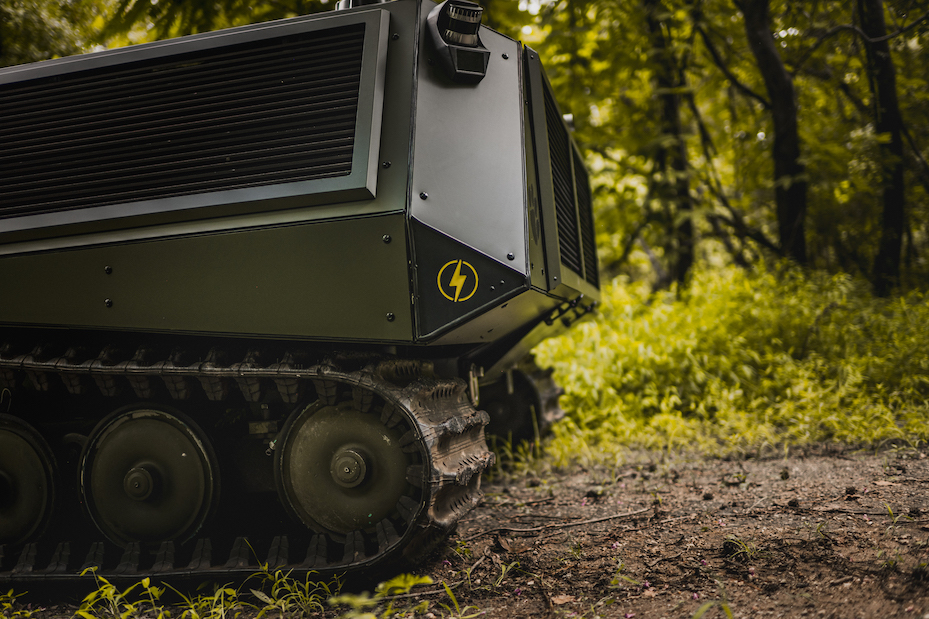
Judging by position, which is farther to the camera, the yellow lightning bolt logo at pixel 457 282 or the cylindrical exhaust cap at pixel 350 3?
the cylindrical exhaust cap at pixel 350 3

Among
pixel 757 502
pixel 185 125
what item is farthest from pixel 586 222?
pixel 185 125

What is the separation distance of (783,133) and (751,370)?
312cm

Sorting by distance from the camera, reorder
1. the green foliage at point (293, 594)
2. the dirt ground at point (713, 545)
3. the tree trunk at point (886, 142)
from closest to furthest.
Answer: the dirt ground at point (713, 545), the green foliage at point (293, 594), the tree trunk at point (886, 142)

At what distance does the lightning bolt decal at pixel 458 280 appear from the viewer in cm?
249

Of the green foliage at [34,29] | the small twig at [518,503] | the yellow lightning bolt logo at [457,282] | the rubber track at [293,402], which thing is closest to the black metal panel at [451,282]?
the yellow lightning bolt logo at [457,282]

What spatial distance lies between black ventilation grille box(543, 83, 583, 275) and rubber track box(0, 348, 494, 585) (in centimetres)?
108

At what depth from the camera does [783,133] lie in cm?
718

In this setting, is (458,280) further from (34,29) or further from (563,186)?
(34,29)

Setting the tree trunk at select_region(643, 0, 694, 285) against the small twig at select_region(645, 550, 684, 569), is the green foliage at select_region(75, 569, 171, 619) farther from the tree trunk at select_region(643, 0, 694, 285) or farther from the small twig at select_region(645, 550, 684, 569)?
the tree trunk at select_region(643, 0, 694, 285)

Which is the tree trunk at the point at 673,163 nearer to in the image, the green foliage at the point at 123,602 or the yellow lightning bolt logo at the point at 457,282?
the yellow lightning bolt logo at the point at 457,282

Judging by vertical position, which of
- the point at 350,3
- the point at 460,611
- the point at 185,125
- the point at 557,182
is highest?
the point at 350,3

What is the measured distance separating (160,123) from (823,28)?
6.83 m

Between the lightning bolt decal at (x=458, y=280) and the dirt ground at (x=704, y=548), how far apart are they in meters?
1.18

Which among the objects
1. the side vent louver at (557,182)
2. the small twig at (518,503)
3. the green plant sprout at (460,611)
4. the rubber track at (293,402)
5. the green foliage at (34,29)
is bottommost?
the green plant sprout at (460,611)
